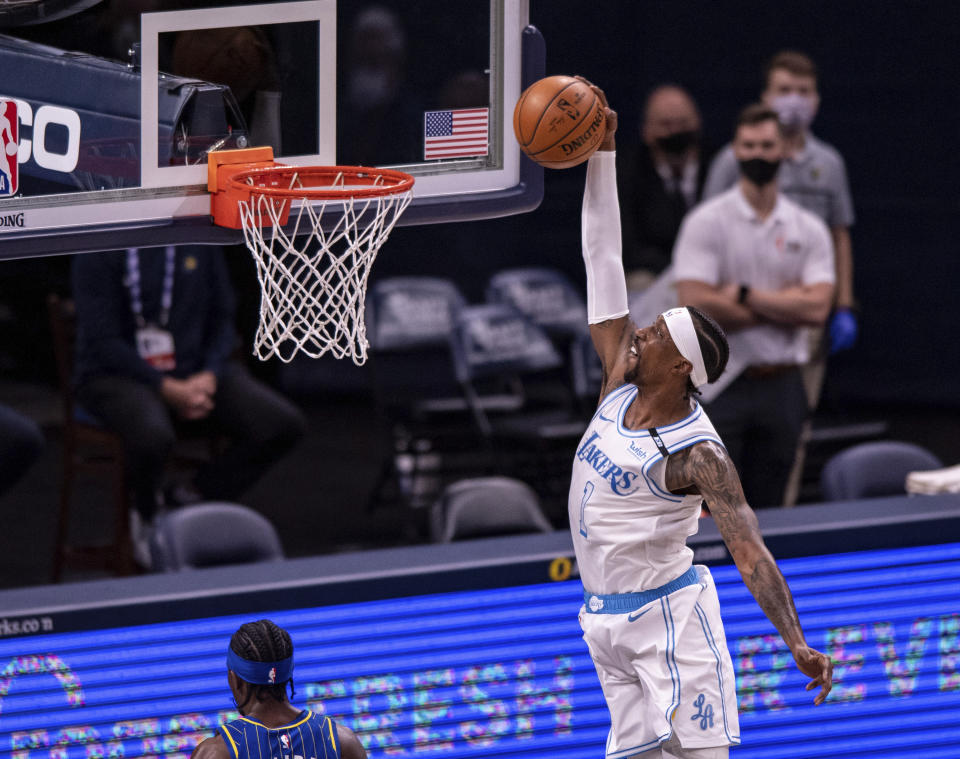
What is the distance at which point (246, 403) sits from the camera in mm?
7254

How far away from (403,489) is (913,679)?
11.5ft

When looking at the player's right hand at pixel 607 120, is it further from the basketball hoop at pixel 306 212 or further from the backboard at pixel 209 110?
the basketball hoop at pixel 306 212

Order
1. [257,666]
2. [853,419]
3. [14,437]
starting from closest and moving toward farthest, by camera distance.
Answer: [257,666] < [14,437] < [853,419]

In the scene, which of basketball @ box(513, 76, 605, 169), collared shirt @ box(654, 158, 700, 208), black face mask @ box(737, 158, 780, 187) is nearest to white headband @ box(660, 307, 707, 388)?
basketball @ box(513, 76, 605, 169)

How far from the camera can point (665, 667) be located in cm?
423

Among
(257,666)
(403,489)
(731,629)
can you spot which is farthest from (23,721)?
(403,489)

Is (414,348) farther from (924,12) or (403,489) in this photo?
(924,12)

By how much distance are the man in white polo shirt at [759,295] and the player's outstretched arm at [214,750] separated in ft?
13.2

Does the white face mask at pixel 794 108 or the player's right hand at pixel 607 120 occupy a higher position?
the white face mask at pixel 794 108

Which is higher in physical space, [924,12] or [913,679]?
[924,12]

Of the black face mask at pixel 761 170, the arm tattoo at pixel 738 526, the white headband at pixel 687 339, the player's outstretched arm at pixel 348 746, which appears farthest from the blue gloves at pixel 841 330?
the player's outstretched arm at pixel 348 746

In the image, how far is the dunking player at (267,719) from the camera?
3.69 meters

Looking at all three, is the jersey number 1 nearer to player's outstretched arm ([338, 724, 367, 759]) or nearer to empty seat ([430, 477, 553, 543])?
player's outstretched arm ([338, 724, 367, 759])

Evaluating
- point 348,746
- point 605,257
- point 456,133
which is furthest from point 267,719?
point 456,133
